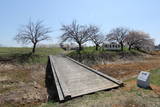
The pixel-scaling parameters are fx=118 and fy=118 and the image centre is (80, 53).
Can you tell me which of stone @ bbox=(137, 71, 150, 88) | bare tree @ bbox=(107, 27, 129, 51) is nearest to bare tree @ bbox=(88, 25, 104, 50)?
bare tree @ bbox=(107, 27, 129, 51)

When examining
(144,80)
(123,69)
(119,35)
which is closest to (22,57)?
(123,69)

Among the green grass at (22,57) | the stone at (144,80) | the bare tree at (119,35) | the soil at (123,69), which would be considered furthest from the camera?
the bare tree at (119,35)

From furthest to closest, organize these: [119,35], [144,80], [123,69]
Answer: [119,35], [123,69], [144,80]

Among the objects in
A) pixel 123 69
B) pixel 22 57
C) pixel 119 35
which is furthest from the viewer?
pixel 119 35

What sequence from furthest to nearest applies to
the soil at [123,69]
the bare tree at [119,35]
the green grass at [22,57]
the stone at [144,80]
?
the bare tree at [119,35]
the green grass at [22,57]
the soil at [123,69]
the stone at [144,80]

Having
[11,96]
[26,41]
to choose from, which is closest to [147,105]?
[11,96]

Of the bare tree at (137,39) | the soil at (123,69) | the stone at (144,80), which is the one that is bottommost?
the soil at (123,69)

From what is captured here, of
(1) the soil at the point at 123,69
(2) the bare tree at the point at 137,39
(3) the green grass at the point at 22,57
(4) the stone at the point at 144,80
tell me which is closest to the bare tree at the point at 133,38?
(2) the bare tree at the point at 137,39

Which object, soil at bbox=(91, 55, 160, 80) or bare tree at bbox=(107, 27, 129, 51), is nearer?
soil at bbox=(91, 55, 160, 80)

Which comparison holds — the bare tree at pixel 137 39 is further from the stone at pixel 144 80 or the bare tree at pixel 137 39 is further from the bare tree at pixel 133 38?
the stone at pixel 144 80

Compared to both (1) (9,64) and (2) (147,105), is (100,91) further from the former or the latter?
(1) (9,64)

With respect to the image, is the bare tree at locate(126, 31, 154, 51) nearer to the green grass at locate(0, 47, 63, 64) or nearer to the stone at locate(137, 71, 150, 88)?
the green grass at locate(0, 47, 63, 64)

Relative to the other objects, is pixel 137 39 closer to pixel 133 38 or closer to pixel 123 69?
pixel 133 38

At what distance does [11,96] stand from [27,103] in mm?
1105
